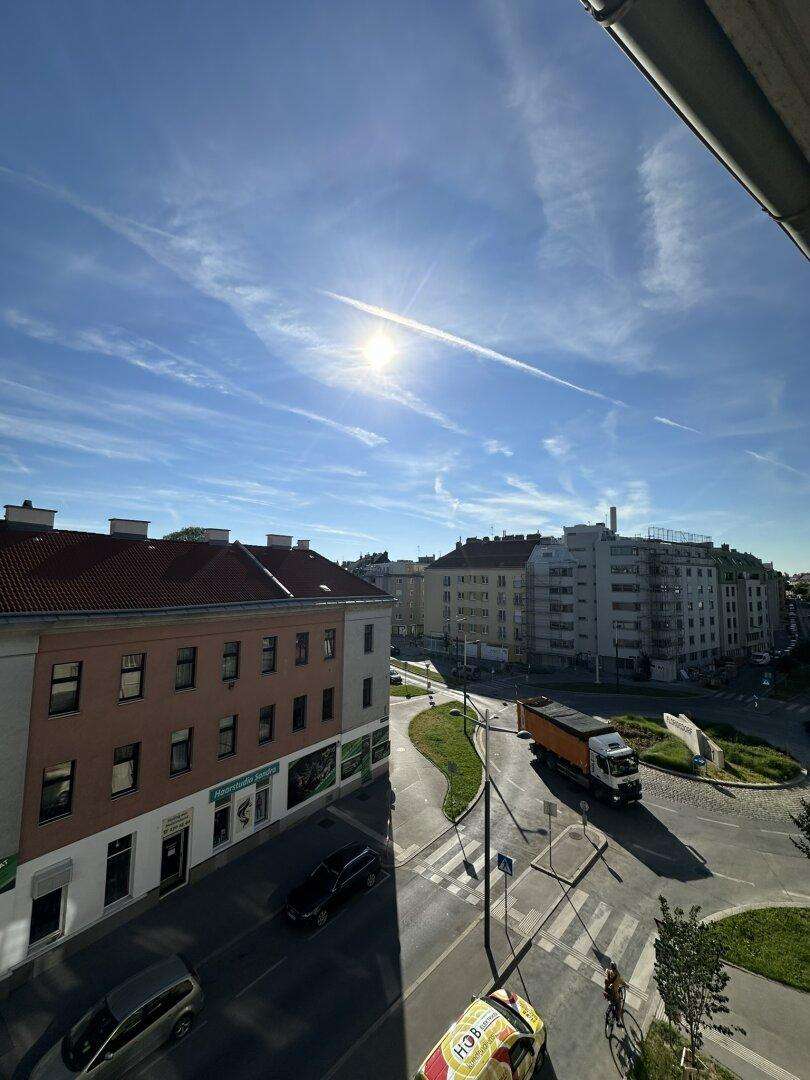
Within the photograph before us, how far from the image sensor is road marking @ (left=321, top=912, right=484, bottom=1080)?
41.7ft

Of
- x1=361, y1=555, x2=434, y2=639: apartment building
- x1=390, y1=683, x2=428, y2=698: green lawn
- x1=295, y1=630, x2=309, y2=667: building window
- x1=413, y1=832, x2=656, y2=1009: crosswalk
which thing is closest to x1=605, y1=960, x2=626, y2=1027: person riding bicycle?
x1=413, y1=832, x2=656, y2=1009: crosswalk

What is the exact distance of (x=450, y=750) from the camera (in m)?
33.9

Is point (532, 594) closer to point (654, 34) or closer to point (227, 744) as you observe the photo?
point (227, 744)

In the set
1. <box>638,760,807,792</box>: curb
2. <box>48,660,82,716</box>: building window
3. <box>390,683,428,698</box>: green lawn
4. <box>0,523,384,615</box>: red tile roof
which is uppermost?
<box>0,523,384,615</box>: red tile roof

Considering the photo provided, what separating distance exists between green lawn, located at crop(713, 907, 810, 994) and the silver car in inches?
624

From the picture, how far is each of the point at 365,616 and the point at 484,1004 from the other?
18.4m

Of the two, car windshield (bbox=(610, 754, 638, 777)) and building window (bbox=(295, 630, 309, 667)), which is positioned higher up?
building window (bbox=(295, 630, 309, 667))

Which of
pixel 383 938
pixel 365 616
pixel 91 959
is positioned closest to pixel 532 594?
pixel 365 616

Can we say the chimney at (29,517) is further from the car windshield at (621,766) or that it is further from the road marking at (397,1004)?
the car windshield at (621,766)

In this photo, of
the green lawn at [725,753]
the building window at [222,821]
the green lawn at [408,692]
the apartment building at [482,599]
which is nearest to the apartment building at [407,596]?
the apartment building at [482,599]

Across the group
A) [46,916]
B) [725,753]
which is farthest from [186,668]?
[725,753]

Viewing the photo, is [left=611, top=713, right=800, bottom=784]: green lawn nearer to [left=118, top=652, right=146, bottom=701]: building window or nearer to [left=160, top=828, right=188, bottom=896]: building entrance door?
[left=160, top=828, right=188, bottom=896]: building entrance door

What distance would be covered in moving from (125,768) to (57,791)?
7.09ft

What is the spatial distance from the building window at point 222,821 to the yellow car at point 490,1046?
12.3m
